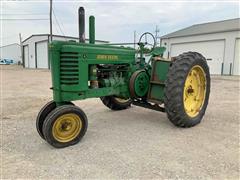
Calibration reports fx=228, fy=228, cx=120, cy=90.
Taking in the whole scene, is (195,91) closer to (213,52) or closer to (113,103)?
(113,103)

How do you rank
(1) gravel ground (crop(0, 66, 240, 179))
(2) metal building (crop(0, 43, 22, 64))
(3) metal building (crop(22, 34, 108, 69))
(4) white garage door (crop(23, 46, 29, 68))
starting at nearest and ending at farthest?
(1) gravel ground (crop(0, 66, 240, 179))
(3) metal building (crop(22, 34, 108, 69))
(4) white garage door (crop(23, 46, 29, 68))
(2) metal building (crop(0, 43, 22, 64))

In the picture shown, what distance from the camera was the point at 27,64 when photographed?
35594 millimetres

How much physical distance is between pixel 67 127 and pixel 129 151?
0.99 meters

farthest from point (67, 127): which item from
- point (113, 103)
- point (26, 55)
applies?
point (26, 55)

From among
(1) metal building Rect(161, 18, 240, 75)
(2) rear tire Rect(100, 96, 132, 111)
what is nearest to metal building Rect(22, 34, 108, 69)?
(1) metal building Rect(161, 18, 240, 75)

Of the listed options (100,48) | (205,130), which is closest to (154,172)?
(205,130)

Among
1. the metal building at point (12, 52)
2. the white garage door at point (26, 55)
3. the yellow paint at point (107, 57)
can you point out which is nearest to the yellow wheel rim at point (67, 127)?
the yellow paint at point (107, 57)

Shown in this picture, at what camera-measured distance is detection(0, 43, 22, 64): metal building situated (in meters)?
61.1

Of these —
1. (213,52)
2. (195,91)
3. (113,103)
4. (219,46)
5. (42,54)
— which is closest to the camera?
(195,91)

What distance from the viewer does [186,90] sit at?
4.46 m

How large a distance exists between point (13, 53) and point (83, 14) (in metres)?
66.1

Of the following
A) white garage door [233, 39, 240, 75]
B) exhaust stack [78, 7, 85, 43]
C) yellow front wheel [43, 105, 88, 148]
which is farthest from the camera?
white garage door [233, 39, 240, 75]

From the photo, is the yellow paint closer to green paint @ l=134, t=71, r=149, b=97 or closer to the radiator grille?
the radiator grille

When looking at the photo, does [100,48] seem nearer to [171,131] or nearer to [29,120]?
[171,131]
